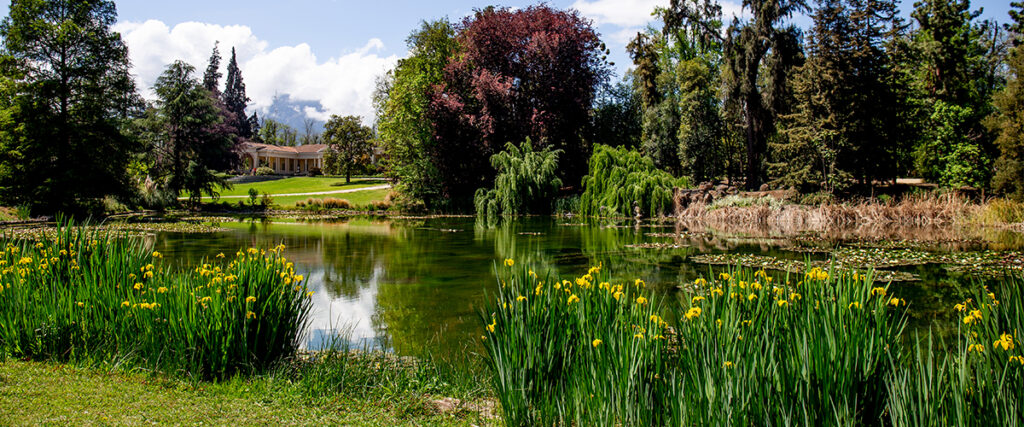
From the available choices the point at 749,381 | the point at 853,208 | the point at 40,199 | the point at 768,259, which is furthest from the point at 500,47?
the point at 749,381

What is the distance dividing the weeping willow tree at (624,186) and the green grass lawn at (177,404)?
898 inches

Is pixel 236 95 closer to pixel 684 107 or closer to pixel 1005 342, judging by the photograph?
pixel 684 107

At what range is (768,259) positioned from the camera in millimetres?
12117

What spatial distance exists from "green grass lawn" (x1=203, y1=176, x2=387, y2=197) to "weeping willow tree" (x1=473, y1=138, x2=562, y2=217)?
24.4 metres

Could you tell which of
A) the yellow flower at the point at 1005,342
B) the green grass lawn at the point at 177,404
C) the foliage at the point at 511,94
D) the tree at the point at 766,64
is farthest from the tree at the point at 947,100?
the green grass lawn at the point at 177,404

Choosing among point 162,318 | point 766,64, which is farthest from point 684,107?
point 162,318

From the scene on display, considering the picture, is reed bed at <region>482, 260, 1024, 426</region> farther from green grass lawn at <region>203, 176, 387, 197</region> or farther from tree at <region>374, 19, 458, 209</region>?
green grass lawn at <region>203, 176, 387, 197</region>

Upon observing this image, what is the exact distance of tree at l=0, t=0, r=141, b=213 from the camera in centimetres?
2578

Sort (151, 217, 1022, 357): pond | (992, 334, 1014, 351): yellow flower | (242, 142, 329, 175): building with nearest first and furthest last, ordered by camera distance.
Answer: (992, 334, 1014, 351): yellow flower < (151, 217, 1022, 357): pond < (242, 142, 329, 175): building

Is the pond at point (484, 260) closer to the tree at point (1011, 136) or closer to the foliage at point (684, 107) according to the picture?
the tree at point (1011, 136)

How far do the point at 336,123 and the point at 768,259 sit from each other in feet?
185

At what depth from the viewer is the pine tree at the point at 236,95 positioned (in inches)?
3291

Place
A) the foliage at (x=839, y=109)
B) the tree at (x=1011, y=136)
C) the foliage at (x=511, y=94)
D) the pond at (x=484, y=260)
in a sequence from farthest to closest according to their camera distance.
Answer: the foliage at (x=511, y=94)
the foliage at (x=839, y=109)
the tree at (x=1011, y=136)
the pond at (x=484, y=260)

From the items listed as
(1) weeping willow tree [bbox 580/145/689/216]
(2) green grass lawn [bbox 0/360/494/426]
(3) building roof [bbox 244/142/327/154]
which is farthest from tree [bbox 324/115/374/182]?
(2) green grass lawn [bbox 0/360/494/426]
